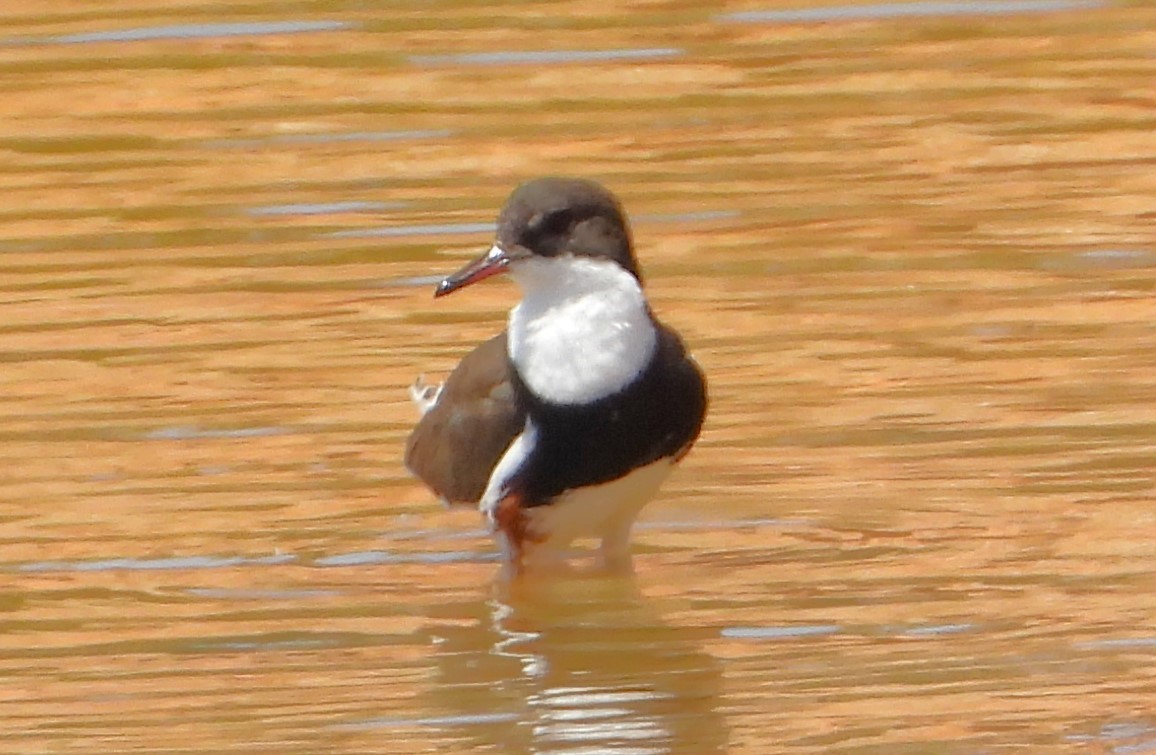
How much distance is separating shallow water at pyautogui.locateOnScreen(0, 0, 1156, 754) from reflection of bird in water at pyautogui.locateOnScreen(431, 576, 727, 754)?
0.05ft

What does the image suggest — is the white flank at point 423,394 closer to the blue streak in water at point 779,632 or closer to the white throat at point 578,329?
the white throat at point 578,329

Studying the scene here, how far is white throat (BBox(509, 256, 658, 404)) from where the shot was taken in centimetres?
782

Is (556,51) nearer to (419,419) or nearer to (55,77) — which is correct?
(55,77)

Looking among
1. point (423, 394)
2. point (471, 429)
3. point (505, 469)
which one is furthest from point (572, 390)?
point (423, 394)

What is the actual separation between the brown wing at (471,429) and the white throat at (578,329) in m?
0.14

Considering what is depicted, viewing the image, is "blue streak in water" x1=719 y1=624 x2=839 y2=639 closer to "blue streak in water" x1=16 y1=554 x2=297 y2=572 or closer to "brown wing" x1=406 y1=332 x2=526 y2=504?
"brown wing" x1=406 y1=332 x2=526 y2=504

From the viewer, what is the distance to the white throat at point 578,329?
308 inches

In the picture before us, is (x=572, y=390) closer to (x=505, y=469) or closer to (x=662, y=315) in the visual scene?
(x=505, y=469)

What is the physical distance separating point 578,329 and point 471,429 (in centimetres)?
46

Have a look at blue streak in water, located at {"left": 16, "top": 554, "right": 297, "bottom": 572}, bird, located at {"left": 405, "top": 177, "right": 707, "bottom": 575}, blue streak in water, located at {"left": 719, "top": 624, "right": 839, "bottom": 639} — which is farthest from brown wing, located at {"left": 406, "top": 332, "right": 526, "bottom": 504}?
blue streak in water, located at {"left": 719, "top": 624, "right": 839, "bottom": 639}

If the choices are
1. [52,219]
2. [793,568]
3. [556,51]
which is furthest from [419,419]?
[556,51]

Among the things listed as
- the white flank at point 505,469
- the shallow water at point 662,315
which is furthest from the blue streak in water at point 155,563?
the white flank at point 505,469

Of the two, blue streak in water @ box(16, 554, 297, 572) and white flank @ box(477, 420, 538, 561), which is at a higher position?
white flank @ box(477, 420, 538, 561)

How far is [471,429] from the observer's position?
813 cm
